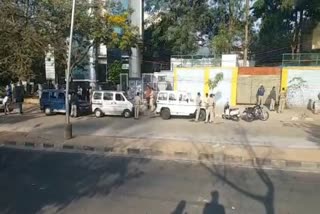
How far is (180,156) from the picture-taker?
47.0ft

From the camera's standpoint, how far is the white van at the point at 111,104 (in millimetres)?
24797

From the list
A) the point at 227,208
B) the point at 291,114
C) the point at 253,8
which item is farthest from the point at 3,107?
the point at 253,8

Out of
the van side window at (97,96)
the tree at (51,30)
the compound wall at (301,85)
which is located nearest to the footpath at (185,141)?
the van side window at (97,96)

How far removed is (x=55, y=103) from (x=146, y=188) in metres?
16.7

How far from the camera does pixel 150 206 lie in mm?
8562

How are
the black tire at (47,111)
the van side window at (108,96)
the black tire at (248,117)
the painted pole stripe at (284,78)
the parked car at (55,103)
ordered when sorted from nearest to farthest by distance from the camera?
the black tire at (248,117) → the van side window at (108,96) → the parked car at (55,103) → the black tire at (47,111) → the painted pole stripe at (284,78)

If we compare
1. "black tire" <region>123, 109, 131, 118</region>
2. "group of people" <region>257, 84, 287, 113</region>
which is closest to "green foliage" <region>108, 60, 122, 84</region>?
"black tire" <region>123, 109, 131, 118</region>

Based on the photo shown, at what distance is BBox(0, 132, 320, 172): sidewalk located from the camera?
13320 millimetres

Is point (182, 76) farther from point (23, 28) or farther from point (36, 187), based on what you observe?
point (36, 187)

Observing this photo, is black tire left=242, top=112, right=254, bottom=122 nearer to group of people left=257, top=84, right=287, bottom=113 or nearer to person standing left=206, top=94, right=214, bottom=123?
person standing left=206, top=94, right=214, bottom=123

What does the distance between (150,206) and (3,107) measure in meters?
20.7

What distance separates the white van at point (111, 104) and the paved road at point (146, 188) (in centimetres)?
1135

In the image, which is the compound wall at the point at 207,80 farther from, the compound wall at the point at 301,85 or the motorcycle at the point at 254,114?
the motorcycle at the point at 254,114

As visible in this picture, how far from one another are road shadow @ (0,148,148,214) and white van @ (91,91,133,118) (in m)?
9.99
